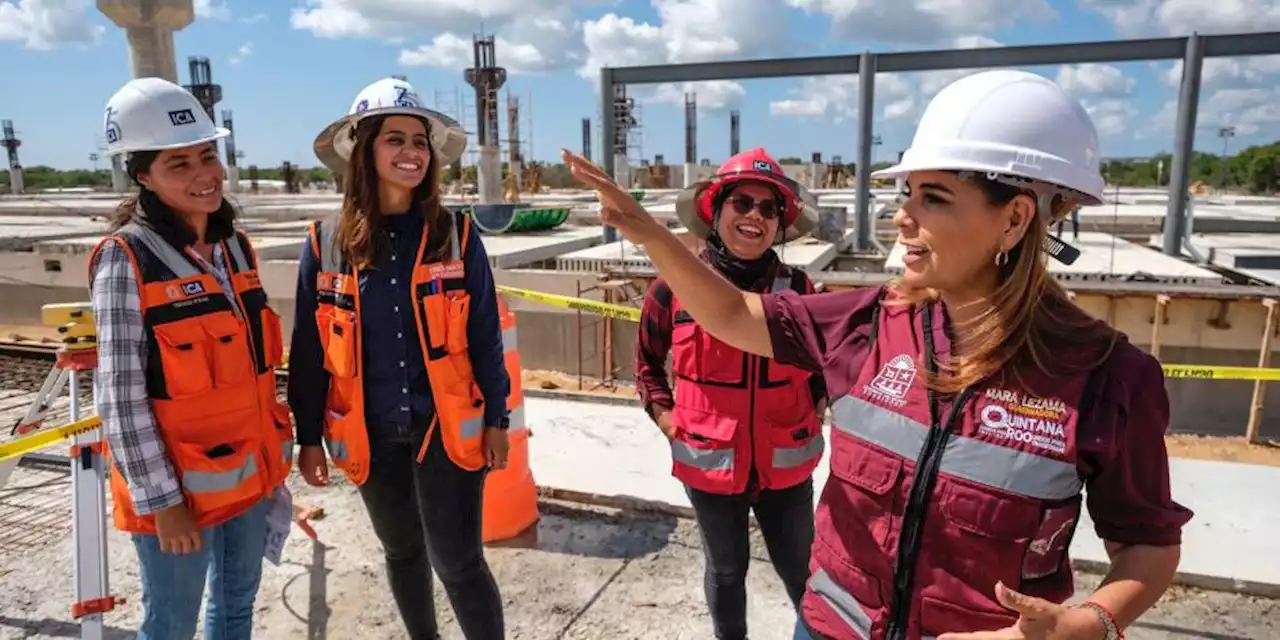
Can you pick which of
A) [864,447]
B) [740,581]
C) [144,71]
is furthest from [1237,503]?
[144,71]

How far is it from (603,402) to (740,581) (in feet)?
12.9

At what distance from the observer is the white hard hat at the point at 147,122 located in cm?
235

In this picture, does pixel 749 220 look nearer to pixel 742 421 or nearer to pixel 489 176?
pixel 742 421

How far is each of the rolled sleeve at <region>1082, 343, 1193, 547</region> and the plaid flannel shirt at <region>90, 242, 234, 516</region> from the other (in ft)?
7.67

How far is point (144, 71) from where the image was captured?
123 feet

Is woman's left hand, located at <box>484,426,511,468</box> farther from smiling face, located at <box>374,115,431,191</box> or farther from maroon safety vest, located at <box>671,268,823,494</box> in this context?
smiling face, located at <box>374,115,431,191</box>

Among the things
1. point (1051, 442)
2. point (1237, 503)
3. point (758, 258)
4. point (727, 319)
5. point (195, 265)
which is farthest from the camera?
point (1237, 503)

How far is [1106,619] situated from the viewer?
1296 millimetres

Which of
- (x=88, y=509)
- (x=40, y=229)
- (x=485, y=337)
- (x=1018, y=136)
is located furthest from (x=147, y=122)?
(x=40, y=229)

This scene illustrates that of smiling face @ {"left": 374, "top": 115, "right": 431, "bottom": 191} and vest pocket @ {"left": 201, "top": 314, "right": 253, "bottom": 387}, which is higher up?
smiling face @ {"left": 374, "top": 115, "right": 431, "bottom": 191}

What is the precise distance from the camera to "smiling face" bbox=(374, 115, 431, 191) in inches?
100

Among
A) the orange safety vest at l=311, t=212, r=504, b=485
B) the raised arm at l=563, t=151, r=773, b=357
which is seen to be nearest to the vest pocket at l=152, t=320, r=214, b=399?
the orange safety vest at l=311, t=212, r=504, b=485

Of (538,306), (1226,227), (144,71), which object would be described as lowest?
(538,306)

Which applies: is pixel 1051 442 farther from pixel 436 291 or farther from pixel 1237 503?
pixel 1237 503
